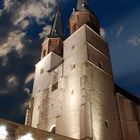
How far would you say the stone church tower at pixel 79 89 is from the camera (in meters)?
20.3

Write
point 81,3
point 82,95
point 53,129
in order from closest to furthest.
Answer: point 82,95 < point 53,129 < point 81,3

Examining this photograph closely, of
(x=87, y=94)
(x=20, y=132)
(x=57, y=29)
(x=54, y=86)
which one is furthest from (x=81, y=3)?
(x=20, y=132)

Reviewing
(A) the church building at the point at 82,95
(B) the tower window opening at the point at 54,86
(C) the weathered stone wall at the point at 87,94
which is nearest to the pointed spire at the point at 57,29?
(A) the church building at the point at 82,95

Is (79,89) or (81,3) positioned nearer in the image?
(79,89)

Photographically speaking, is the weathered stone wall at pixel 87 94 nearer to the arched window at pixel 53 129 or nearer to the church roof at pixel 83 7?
the arched window at pixel 53 129

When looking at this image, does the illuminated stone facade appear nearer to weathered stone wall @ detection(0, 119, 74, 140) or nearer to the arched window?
the arched window

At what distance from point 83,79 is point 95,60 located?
4076mm

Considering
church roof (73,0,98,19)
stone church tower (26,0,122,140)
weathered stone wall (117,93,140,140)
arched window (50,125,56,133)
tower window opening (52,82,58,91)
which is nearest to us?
stone church tower (26,0,122,140)

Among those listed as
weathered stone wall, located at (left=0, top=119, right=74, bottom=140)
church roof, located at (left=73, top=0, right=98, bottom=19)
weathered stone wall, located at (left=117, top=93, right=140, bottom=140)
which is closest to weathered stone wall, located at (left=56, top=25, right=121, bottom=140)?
weathered stone wall, located at (left=117, top=93, right=140, bottom=140)

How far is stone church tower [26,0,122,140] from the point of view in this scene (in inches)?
800

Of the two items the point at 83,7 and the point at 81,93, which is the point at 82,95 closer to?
the point at 81,93

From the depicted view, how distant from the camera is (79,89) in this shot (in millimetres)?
22109

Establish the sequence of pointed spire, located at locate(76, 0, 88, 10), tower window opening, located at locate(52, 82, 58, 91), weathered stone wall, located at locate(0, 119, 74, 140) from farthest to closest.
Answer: pointed spire, located at locate(76, 0, 88, 10)
tower window opening, located at locate(52, 82, 58, 91)
weathered stone wall, located at locate(0, 119, 74, 140)

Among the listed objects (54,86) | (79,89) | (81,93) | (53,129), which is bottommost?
(53,129)
